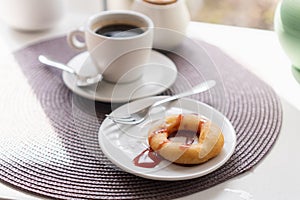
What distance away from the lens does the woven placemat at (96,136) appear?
1.99 feet

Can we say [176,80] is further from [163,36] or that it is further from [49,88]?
[49,88]

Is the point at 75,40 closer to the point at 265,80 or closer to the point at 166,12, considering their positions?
the point at 166,12

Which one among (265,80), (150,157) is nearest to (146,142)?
(150,157)

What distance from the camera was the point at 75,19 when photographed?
1.02 meters

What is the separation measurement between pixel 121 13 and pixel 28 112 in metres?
0.22

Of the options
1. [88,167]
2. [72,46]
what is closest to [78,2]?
[72,46]

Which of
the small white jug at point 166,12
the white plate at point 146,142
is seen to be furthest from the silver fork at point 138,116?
the small white jug at point 166,12

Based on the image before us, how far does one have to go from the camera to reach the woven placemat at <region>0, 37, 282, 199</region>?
0.61 metres

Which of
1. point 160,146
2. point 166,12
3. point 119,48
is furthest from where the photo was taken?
point 166,12

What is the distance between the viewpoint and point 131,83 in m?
0.78

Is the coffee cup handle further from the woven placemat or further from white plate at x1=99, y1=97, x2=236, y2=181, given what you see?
white plate at x1=99, y1=97, x2=236, y2=181

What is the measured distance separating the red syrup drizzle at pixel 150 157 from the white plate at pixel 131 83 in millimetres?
110

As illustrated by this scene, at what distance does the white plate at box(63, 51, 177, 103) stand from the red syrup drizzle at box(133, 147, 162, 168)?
11cm

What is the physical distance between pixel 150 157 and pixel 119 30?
0.80ft
